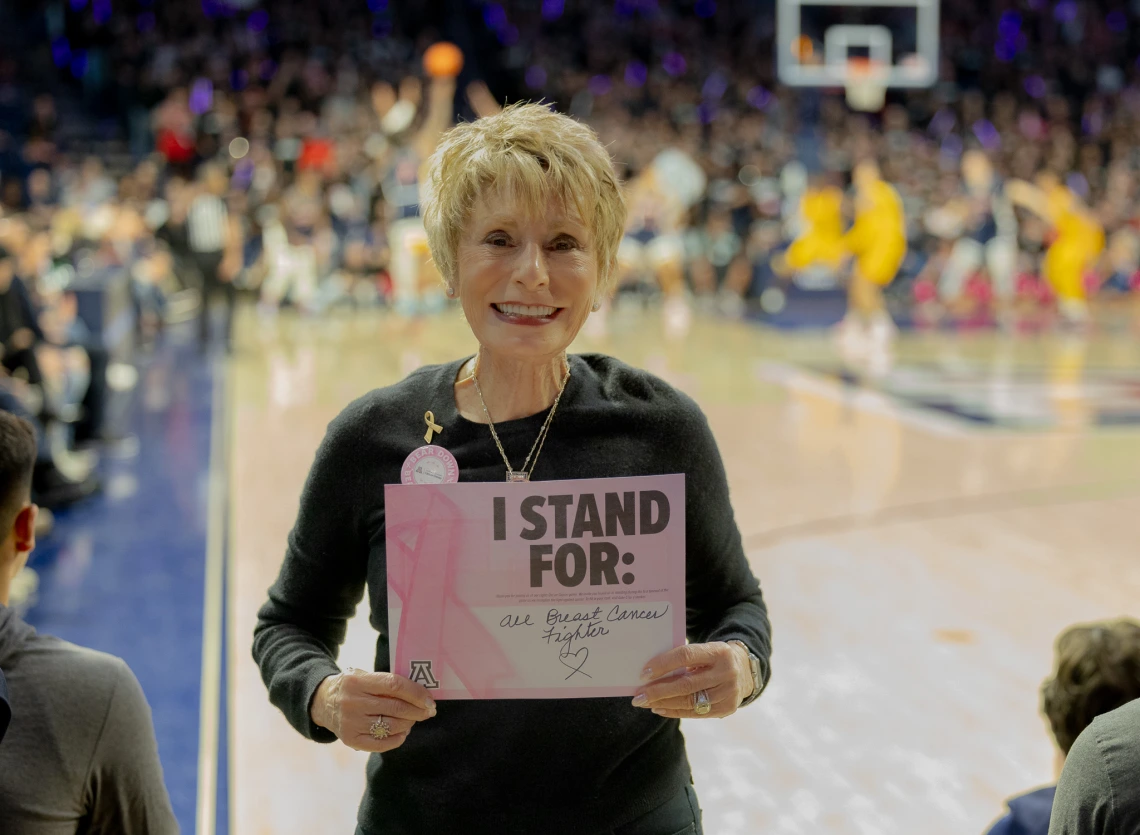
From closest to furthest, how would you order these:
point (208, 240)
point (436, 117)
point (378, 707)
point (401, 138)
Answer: point (378, 707) → point (436, 117) → point (401, 138) → point (208, 240)

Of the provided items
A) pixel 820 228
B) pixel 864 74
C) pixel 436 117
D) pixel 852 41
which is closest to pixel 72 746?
pixel 436 117

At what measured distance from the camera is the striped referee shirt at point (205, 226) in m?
10.8

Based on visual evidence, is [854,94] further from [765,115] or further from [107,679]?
[107,679]

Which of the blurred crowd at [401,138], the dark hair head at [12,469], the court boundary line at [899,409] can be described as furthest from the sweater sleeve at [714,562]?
the court boundary line at [899,409]

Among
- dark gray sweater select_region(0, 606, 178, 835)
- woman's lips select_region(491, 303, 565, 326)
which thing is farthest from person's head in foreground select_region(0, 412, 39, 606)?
woman's lips select_region(491, 303, 565, 326)

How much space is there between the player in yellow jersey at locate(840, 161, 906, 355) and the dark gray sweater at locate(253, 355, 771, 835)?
969 cm

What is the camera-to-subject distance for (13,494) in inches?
60.2

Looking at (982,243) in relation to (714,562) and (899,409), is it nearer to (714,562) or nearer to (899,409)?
(899,409)

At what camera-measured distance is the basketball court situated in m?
2.73

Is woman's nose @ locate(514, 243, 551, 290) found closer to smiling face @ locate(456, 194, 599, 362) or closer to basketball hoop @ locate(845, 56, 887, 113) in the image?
smiling face @ locate(456, 194, 599, 362)

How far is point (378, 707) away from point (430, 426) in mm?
328

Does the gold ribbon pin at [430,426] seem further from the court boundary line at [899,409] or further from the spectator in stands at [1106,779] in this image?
the court boundary line at [899,409]

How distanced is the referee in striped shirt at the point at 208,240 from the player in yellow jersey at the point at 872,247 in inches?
220

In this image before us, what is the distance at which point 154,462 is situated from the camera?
20.3 feet
